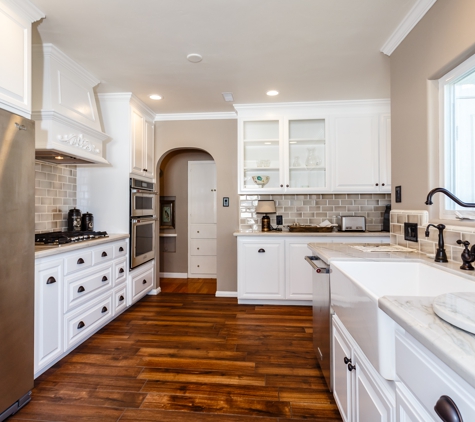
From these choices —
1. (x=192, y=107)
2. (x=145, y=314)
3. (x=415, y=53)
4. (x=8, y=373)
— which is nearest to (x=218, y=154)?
(x=192, y=107)

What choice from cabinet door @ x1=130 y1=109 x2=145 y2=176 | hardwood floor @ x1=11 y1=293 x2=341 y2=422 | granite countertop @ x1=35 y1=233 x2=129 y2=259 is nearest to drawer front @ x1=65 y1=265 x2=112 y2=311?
granite countertop @ x1=35 y1=233 x2=129 y2=259

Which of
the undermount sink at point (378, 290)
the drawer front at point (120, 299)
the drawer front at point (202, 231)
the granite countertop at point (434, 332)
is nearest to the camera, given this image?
the granite countertop at point (434, 332)

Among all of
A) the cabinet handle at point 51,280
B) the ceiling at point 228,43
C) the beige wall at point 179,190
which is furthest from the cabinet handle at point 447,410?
the beige wall at point 179,190

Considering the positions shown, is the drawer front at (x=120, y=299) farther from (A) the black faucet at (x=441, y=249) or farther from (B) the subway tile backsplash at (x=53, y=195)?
(A) the black faucet at (x=441, y=249)

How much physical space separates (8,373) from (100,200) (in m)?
2.08

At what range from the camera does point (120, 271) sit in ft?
10.3

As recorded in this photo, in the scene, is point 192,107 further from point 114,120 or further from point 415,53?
point 415,53

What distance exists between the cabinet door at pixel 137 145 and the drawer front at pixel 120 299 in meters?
1.30

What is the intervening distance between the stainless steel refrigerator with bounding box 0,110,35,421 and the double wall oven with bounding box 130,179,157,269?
1591 millimetres

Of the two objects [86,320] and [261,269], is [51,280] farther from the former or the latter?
[261,269]

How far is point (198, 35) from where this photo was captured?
7.22 ft

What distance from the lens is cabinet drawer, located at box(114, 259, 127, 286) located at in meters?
3.05

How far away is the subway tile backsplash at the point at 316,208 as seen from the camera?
154 inches

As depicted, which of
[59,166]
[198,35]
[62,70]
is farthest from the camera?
[59,166]
